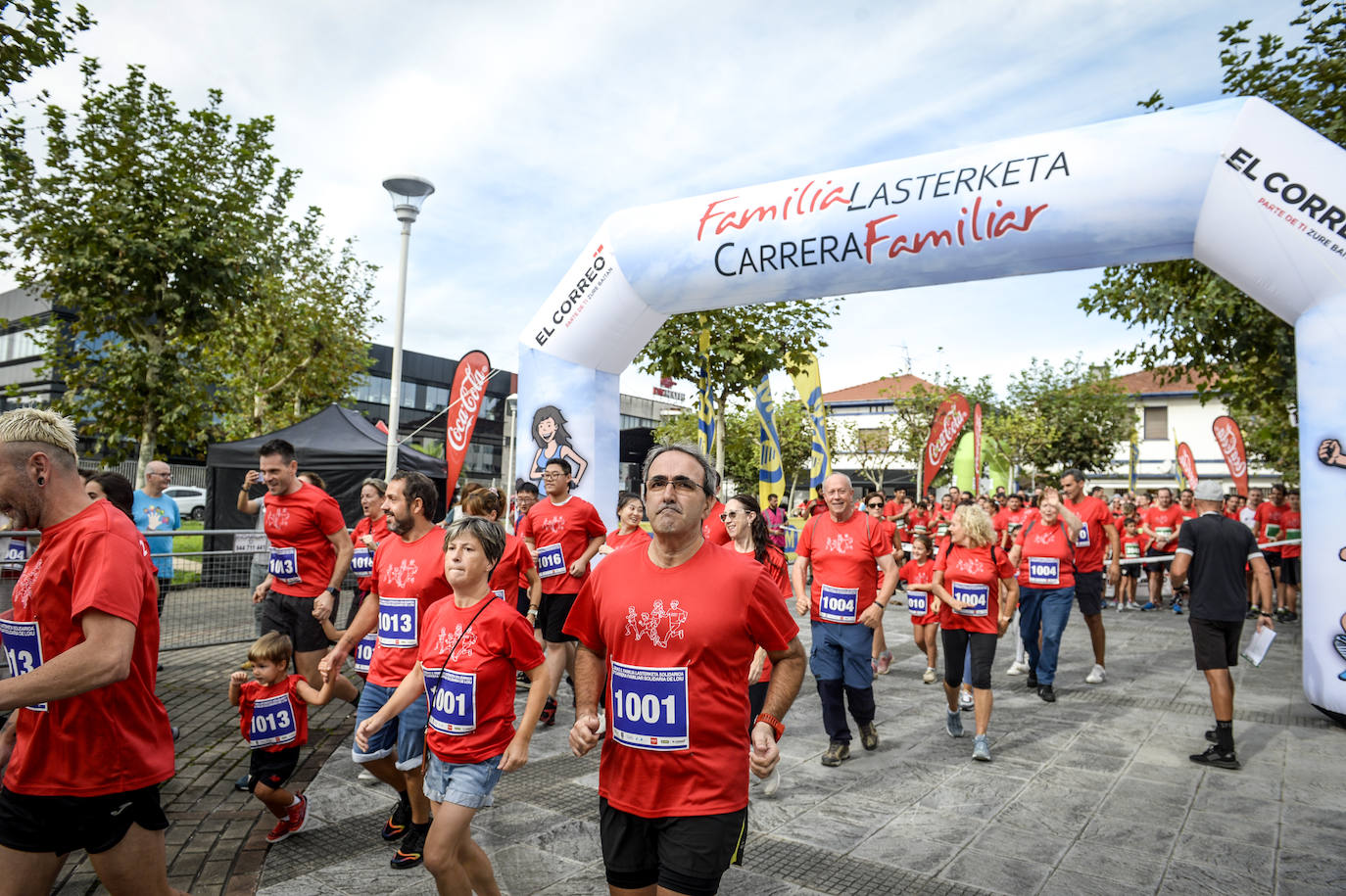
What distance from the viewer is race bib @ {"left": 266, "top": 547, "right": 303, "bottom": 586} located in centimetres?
592

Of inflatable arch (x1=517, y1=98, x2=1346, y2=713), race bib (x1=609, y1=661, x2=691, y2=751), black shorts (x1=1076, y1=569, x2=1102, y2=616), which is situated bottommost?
black shorts (x1=1076, y1=569, x2=1102, y2=616)

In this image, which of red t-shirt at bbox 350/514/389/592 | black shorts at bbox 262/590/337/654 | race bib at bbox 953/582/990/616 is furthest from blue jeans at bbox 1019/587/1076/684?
black shorts at bbox 262/590/337/654

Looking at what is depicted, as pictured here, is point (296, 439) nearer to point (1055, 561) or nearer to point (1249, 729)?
point (1055, 561)

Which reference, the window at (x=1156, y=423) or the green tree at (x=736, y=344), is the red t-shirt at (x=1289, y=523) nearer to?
the green tree at (x=736, y=344)

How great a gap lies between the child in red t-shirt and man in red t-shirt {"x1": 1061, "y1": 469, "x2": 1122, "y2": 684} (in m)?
7.51

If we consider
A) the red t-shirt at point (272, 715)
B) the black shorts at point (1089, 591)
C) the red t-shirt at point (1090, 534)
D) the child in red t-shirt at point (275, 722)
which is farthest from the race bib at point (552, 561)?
the black shorts at point (1089, 591)

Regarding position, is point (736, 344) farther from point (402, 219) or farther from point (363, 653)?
point (363, 653)

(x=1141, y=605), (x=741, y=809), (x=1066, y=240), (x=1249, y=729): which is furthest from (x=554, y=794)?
(x=1141, y=605)

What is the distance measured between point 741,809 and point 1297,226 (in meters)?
5.88

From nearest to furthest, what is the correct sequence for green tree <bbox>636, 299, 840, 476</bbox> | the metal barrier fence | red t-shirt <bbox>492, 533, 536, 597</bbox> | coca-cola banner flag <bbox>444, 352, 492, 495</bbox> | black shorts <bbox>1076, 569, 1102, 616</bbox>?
red t-shirt <bbox>492, 533, 536, 597</bbox>, black shorts <bbox>1076, 569, 1102, 616</bbox>, the metal barrier fence, coca-cola banner flag <bbox>444, 352, 492, 495</bbox>, green tree <bbox>636, 299, 840, 476</bbox>

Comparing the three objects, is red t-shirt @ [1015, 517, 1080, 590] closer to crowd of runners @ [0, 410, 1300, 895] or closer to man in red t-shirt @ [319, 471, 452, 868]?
crowd of runners @ [0, 410, 1300, 895]

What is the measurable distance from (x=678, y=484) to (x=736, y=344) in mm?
11226

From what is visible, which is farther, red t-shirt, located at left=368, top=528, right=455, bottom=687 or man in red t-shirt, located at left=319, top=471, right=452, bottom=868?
red t-shirt, located at left=368, top=528, right=455, bottom=687

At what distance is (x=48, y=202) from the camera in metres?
10.8
